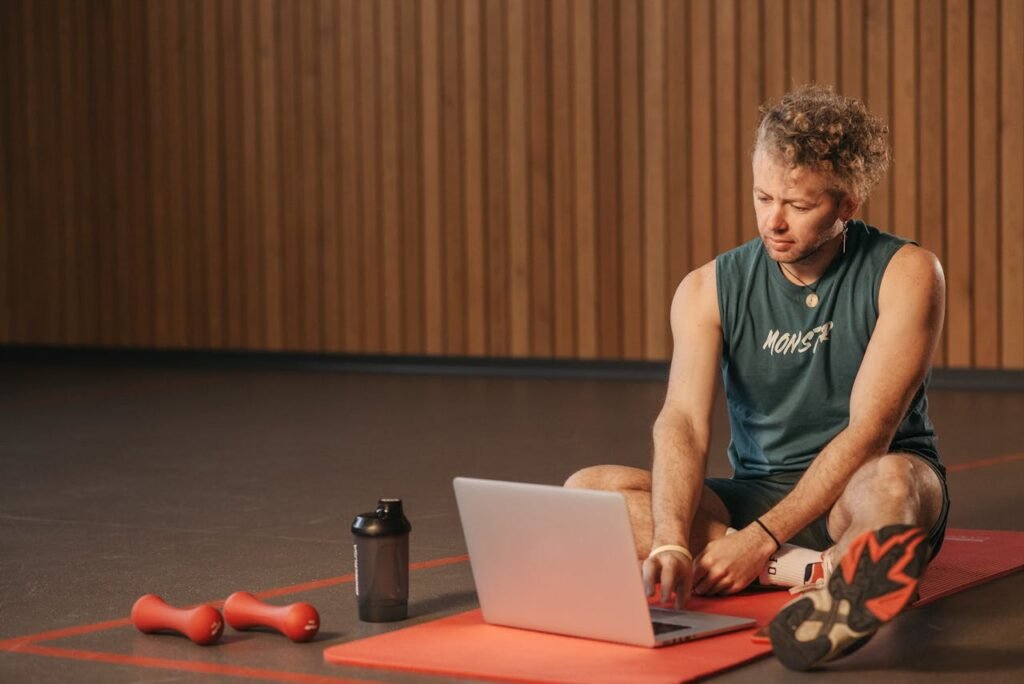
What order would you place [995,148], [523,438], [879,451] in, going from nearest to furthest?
[879,451]
[523,438]
[995,148]

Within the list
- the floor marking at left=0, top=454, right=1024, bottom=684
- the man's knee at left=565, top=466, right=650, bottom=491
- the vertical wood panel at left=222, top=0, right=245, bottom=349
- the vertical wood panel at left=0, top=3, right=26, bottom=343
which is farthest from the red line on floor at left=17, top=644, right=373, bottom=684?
the vertical wood panel at left=0, top=3, right=26, bottom=343

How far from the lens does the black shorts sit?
2.83m

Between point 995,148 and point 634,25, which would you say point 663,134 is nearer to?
point 634,25

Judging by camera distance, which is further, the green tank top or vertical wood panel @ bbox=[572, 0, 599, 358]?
vertical wood panel @ bbox=[572, 0, 599, 358]

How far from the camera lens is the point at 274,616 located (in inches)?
102

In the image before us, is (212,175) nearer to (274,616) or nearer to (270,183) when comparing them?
(270,183)

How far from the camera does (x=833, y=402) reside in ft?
9.23

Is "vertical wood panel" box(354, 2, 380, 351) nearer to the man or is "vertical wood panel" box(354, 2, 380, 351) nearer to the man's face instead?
the man

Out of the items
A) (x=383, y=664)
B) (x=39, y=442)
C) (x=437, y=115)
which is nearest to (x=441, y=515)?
(x=383, y=664)

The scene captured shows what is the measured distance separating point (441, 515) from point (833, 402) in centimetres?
132

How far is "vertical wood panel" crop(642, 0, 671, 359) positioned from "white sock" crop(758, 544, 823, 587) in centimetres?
491

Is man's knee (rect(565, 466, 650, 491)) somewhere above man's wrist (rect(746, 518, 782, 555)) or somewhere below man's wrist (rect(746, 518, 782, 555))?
above

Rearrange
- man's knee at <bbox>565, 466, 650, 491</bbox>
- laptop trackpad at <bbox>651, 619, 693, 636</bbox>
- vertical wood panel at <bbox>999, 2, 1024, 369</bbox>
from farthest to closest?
vertical wood panel at <bbox>999, 2, 1024, 369</bbox> → man's knee at <bbox>565, 466, 650, 491</bbox> → laptop trackpad at <bbox>651, 619, 693, 636</bbox>

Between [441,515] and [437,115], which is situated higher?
[437,115]
